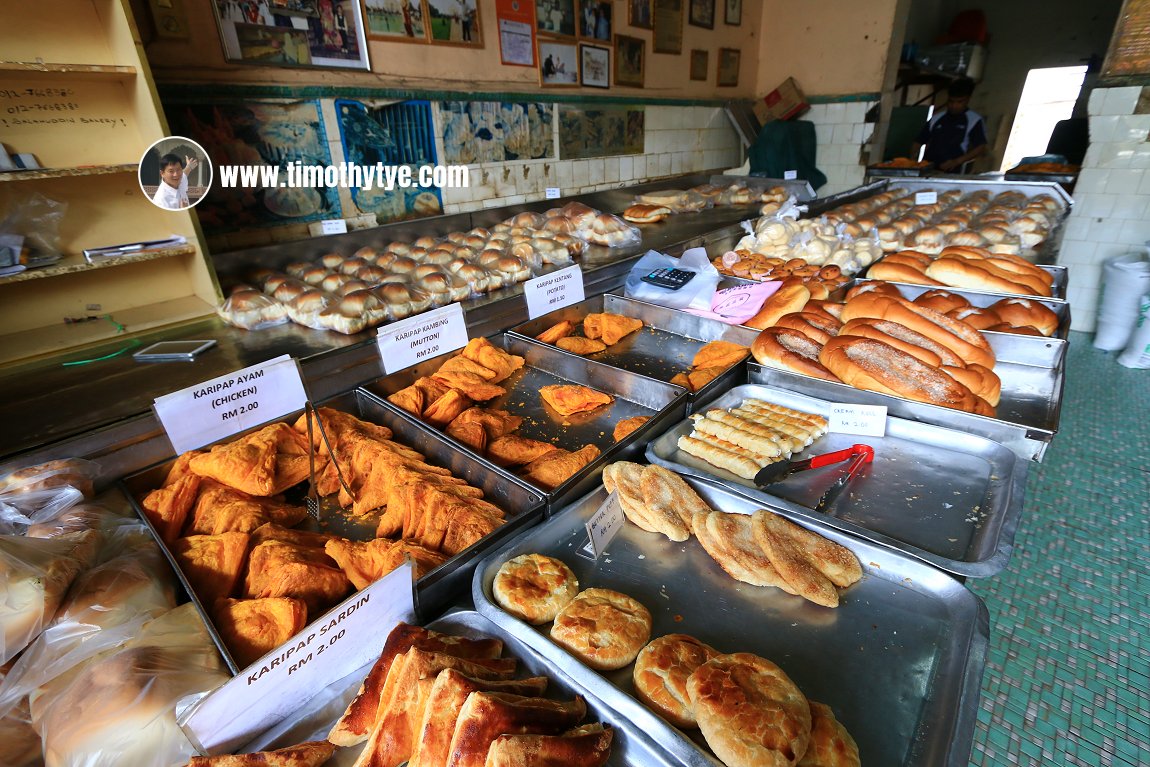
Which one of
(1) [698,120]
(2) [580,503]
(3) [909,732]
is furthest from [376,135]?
(1) [698,120]

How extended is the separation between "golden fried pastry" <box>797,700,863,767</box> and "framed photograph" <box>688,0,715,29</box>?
297 inches

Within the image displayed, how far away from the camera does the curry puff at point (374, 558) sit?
1.36 m

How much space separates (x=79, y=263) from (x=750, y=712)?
9.46ft

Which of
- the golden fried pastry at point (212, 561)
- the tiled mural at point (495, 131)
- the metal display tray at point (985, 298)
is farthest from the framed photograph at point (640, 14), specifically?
the golden fried pastry at point (212, 561)

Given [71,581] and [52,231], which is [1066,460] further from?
[52,231]

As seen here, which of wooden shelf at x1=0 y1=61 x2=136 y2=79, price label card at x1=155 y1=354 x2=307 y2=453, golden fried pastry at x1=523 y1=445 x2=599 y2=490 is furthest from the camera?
wooden shelf at x1=0 y1=61 x2=136 y2=79

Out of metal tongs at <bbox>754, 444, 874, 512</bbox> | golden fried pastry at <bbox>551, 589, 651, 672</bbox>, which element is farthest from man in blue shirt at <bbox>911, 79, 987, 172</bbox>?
golden fried pastry at <bbox>551, 589, 651, 672</bbox>

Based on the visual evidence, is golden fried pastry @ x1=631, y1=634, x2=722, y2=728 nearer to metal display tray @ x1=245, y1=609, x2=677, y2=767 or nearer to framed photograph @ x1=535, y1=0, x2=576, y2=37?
metal display tray @ x1=245, y1=609, x2=677, y2=767

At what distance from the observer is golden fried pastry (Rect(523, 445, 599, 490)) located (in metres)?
1.77

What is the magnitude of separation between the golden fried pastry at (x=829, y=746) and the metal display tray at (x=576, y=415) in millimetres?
857

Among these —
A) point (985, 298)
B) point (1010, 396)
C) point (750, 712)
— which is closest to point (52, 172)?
point (750, 712)

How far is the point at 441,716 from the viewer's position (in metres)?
0.99

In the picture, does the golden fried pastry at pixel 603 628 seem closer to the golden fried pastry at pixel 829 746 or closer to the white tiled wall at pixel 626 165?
the golden fried pastry at pixel 829 746

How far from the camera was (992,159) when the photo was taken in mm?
13406
